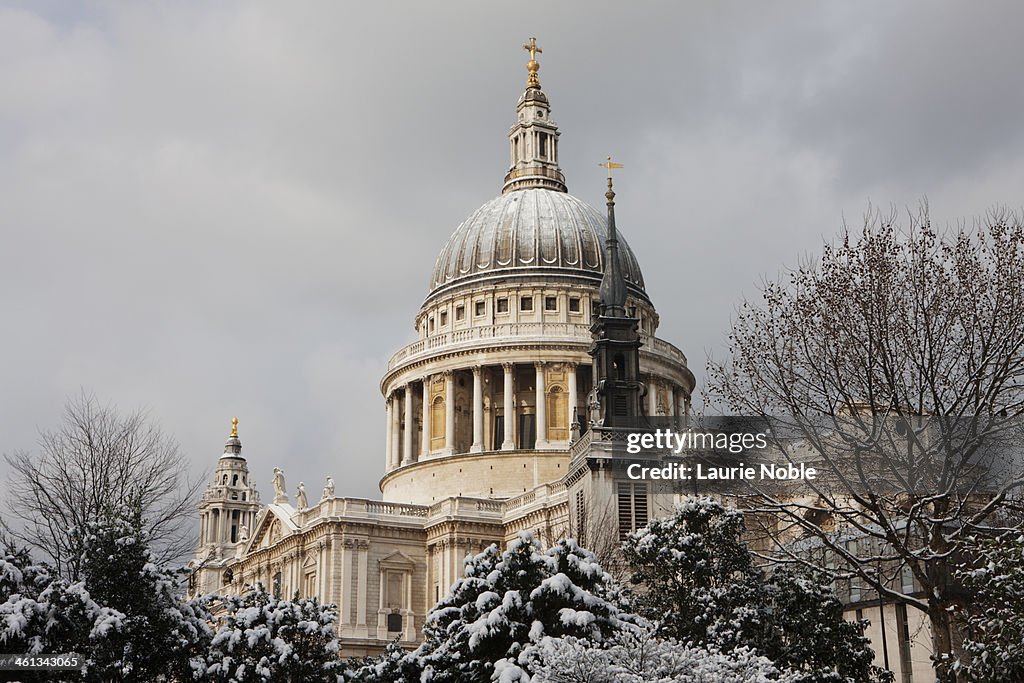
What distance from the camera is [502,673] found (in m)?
26.1

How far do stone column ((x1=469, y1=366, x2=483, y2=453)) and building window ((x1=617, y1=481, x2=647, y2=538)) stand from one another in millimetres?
33594

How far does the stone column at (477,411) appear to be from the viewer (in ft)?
261

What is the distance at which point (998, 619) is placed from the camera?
86.7 feet

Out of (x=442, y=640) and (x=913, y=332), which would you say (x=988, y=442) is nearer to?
(x=913, y=332)

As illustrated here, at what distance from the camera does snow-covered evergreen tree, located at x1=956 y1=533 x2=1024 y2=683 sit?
1013 inches

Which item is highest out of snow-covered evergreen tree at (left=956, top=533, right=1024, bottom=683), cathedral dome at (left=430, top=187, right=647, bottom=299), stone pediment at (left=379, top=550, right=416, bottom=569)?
cathedral dome at (left=430, top=187, right=647, bottom=299)

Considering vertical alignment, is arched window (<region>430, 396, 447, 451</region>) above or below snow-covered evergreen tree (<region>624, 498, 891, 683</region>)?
above

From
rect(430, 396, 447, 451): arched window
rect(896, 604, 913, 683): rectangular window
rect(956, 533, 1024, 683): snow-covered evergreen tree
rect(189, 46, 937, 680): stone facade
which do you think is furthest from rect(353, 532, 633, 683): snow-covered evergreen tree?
rect(430, 396, 447, 451): arched window

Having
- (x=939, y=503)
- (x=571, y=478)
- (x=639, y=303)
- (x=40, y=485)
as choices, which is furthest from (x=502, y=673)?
(x=639, y=303)

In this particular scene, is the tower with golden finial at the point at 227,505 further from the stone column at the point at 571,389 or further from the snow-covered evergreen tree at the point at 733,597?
the snow-covered evergreen tree at the point at 733,597

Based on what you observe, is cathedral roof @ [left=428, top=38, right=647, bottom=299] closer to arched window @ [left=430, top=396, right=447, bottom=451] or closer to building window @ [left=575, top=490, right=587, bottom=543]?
arched window @ [left=430, top=396, right=447, bottom=451]

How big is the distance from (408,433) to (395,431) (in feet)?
10.1

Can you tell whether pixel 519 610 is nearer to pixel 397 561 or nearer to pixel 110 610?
pixel 110 610
